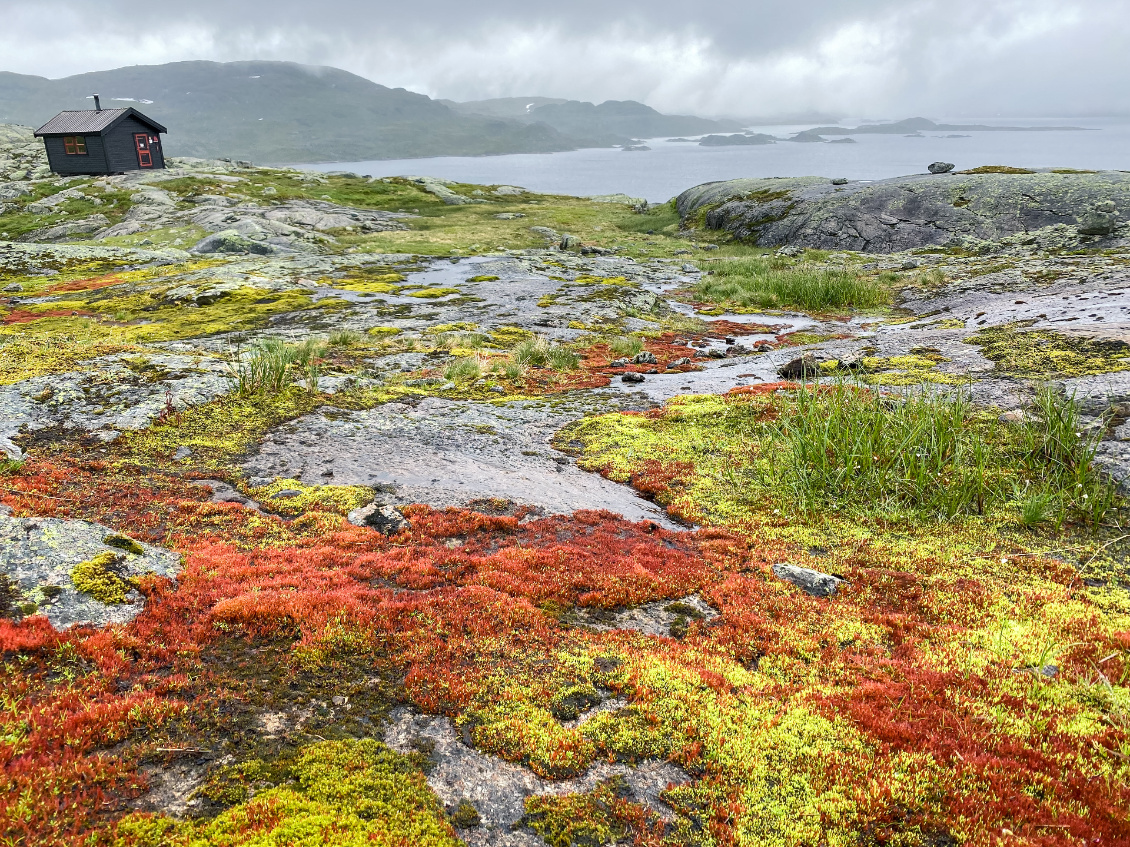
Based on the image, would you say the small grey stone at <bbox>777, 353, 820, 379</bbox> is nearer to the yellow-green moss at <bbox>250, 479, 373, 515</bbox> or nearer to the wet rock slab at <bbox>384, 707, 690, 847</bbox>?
the yellow-green moss at <bbox>250, 479, 373, 515</bbox>

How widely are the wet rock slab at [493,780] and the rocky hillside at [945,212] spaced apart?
51066 mm

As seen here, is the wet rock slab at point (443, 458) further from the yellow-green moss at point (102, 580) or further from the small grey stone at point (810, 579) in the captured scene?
the yellow-green moss at point (102, 580)

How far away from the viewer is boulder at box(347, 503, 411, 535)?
386 inches

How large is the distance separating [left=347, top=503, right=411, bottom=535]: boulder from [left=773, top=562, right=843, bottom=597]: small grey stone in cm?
589

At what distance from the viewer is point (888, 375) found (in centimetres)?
1723

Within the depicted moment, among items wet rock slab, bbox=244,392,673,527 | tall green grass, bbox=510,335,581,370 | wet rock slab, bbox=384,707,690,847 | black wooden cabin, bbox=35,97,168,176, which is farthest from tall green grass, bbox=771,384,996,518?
black wooden cabin, bbox=35,97,168,176

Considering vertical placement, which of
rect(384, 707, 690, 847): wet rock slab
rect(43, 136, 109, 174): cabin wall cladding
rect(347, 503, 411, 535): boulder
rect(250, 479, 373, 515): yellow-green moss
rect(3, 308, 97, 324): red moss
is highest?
rect(43, 136, 109, 174): cabin wall cladding

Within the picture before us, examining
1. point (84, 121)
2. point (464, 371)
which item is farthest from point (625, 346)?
point (84, 121)

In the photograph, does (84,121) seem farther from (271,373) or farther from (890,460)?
(890,460)

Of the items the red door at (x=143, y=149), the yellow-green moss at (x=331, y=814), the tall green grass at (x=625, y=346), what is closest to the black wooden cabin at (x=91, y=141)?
the red door at (x=143, y=149)

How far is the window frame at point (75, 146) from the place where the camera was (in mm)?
83812

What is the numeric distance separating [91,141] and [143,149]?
777 cm

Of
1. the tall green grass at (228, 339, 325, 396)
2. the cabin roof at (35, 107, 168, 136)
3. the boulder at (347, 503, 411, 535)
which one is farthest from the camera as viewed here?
the cabin roof at (35, 107, 168, 136)

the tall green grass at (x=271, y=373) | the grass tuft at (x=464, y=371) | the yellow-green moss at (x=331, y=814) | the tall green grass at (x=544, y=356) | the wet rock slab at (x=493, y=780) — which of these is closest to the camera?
the yellow-green moss at (x=331, y=814)
